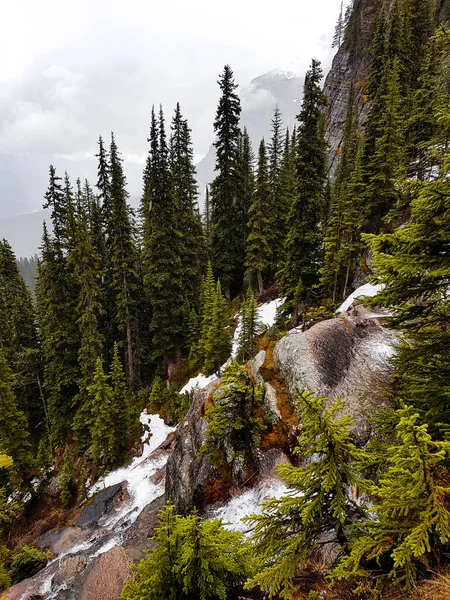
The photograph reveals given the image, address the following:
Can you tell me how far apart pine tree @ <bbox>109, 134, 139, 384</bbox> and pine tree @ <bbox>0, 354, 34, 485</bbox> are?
941cm

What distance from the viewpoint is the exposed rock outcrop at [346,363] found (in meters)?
9.52

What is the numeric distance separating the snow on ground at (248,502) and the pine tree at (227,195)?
25917 mm

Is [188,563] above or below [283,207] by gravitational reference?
below

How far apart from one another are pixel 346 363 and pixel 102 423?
18793mm

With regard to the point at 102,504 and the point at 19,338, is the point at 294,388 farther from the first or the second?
the point at 19,338

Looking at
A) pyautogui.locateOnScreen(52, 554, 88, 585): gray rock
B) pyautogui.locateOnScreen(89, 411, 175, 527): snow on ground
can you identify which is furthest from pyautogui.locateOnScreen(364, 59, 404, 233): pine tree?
pyautogui.locateOnScreen(52, 554, 88, 585): gray rock

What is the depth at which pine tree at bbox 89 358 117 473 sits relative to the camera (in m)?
22.8

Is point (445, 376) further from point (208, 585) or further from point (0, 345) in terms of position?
point (0, 345)

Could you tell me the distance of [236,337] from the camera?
93.0ft

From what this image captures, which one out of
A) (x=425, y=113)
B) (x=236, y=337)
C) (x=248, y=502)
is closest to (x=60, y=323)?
(x=236, y=337)

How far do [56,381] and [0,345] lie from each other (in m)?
10.1

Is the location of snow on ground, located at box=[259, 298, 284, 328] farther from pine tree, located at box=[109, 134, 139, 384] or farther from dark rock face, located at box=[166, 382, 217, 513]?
dark rock face, located at box=[166, 382, 217, 513]

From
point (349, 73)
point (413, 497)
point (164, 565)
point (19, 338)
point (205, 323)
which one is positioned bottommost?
point (19, 338)

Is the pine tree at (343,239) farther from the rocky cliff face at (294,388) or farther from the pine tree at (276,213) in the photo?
the pine tree at (276,213)
